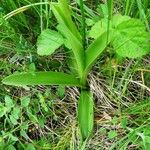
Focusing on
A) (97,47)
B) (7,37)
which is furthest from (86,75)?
(7,37)

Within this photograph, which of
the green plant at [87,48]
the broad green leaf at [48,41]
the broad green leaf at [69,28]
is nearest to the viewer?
the broad green leaf at [69,28]

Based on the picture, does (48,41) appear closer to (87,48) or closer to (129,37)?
(87,48)

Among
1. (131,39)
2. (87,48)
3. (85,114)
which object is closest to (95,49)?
(87,48)

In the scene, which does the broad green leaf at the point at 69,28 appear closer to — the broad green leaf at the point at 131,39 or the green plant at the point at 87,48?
the green plant at the point at 87,48

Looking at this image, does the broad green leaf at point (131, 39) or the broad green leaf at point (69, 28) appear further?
the broad green leaf at point (131, 39)

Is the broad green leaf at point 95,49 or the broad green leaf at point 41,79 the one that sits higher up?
the broad green leaf at point 95,49

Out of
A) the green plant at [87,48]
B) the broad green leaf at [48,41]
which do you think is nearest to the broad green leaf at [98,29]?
the green plant at [87,48]

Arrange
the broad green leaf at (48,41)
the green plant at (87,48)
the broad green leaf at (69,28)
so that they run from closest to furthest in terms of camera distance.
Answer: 1. the broad green leaf at (69,28)
2. the green plant at (87,48)
3. the broad green leaf at (48,41)

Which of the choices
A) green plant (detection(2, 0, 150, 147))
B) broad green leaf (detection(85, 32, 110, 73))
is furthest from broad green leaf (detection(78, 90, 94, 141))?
broad green leaf (detection(85, 32, 110, 73))

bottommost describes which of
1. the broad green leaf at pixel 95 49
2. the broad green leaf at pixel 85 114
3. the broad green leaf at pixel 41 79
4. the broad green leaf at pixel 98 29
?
the broad green leaf at pixel 85 114

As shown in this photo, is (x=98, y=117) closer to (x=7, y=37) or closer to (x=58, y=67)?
(x=58, y=67)
